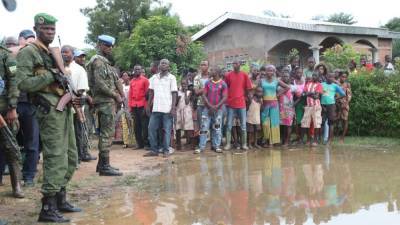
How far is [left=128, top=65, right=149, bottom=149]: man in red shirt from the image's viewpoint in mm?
9938

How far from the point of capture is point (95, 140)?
38.2 feet

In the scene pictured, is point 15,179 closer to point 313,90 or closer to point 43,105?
point 43,105

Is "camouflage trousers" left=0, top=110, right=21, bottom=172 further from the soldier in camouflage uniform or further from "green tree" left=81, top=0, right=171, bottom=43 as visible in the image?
"green tree" left=81, top=0, right=171, bottom=43

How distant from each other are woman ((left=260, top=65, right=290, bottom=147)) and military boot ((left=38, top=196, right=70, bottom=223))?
19.7 ft

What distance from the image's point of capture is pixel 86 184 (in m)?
6.45

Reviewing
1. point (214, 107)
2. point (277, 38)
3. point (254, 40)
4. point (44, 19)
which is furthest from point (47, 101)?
point (254, 40)

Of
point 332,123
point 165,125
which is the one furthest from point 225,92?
point 332,123

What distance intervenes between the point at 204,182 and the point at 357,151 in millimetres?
3762

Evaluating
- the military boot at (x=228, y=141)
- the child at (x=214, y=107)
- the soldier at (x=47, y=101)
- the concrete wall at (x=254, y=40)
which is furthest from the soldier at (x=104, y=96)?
the concrete wall at (x=254, y=40)

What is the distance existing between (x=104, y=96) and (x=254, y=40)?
13964 millimetres

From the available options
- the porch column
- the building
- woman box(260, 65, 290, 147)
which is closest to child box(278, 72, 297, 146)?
woman box(260, 65, 290, 147)

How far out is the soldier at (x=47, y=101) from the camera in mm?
4594

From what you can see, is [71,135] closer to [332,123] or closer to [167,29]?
[332,123]

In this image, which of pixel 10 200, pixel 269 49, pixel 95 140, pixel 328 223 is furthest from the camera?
pixel 269 49
